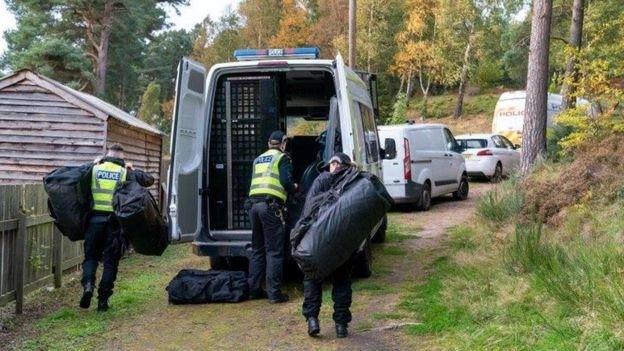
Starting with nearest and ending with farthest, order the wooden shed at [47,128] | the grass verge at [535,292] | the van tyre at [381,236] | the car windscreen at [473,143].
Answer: the grass verge at [535,292] < the van tyre at [381,236] < the wooden shed at [47,128] < the car windscreen at [473,143]

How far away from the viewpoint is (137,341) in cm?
587

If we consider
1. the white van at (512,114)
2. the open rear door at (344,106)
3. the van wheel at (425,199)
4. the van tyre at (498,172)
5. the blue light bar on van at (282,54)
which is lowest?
the van wheel at (425,199)

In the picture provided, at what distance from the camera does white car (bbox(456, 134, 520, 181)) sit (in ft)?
63.8

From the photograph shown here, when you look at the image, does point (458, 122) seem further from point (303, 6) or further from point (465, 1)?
point (303, 6)

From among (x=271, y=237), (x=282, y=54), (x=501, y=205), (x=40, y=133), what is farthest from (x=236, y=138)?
(x=40, y=133)

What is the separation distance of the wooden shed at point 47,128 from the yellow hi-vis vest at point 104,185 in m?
6.06

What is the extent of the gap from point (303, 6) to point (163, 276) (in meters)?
41.9

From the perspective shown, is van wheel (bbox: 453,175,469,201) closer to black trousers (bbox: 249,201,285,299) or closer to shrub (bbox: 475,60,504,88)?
black trousers (bbox: 249,201,285,299)

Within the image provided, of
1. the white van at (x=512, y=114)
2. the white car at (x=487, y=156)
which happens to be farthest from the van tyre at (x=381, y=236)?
the white van at (x=512, y=114)

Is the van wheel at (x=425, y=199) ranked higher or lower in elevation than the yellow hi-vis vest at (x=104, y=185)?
lower

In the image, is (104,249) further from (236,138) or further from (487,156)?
(487,156)

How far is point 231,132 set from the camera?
26.2 feet

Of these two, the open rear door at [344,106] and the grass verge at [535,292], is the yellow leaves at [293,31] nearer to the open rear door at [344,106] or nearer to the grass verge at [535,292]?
the open rear door at [344,106]

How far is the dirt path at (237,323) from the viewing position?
5.63 m
